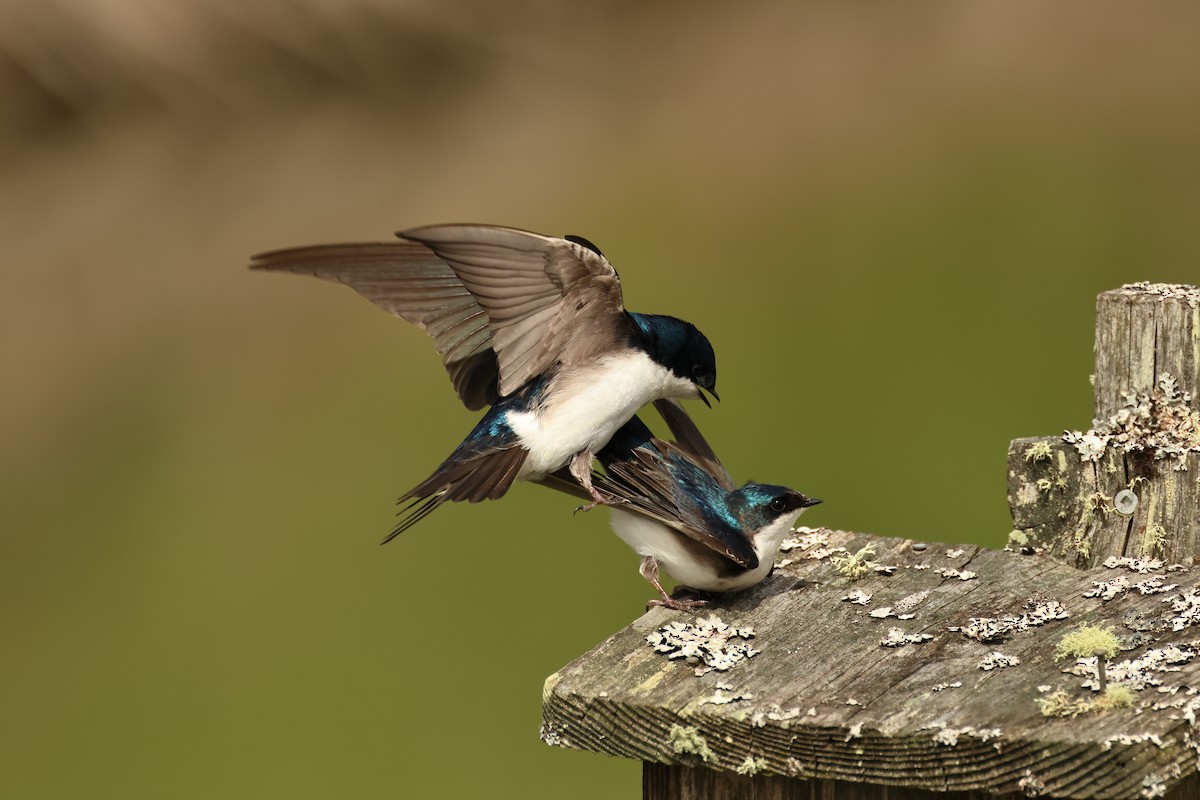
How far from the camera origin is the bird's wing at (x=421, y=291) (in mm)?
3211

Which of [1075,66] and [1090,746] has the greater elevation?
[1075,66]

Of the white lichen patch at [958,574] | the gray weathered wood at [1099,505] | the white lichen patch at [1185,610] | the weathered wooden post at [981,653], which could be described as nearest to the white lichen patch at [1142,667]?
the weathered wooden post at [981,653]

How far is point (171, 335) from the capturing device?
24.3 feet

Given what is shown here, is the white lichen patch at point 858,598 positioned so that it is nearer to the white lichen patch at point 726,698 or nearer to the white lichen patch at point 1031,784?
the white lichen patch at point 726,698

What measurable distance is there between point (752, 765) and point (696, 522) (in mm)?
542

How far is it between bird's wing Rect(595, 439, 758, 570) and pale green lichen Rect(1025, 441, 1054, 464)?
66cm

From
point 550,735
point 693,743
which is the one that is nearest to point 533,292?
point 550,735

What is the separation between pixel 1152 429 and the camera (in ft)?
10.5

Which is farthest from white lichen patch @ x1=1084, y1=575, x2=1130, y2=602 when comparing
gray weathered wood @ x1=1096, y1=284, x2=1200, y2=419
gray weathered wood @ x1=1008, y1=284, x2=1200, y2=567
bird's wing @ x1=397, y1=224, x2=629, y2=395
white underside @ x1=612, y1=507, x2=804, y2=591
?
bird's wing @ x1=397, y1=224, x2=629, y2=395

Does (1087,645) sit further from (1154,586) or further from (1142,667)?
Result: (1154,586)

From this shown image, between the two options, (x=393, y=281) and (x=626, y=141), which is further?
(x=626, y=141)

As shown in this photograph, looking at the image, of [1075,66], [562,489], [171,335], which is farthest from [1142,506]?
[171,335]

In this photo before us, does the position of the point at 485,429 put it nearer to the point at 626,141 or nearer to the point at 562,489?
the point at 562,489

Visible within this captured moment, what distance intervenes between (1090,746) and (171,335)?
231 inches
